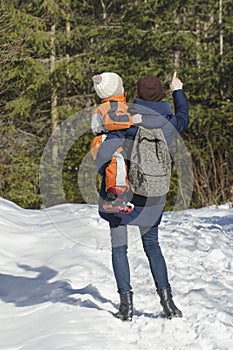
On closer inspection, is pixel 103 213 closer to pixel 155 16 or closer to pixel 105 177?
pixel 105 177

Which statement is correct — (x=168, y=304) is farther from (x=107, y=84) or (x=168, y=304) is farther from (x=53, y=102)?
(x=53, y=102)

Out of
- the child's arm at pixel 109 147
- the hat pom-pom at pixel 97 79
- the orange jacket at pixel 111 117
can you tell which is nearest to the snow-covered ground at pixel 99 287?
the child's arm at pixel 109 147

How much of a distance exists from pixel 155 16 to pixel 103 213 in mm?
16552

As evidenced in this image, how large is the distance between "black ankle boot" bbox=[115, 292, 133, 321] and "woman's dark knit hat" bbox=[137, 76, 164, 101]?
48.6 inches

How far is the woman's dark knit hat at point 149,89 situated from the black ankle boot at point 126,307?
1.23m

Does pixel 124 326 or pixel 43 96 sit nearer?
pixel 124 326

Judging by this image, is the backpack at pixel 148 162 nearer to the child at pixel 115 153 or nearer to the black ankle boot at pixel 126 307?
the child at pixel 115 153

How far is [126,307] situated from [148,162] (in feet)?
3.13

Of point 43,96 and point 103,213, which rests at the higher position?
point 103,213

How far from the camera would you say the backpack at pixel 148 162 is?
4.00m

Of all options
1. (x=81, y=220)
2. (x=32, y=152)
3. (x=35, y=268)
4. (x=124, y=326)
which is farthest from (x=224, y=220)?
(x=32, y=152)

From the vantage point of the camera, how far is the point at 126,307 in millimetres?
4234

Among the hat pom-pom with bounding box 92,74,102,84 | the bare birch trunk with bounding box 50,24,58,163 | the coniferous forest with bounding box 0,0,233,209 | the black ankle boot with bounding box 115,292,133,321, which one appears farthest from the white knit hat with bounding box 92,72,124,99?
the bare birch trunk with bounding box 50,24,58,163

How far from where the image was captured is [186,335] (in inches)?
157
